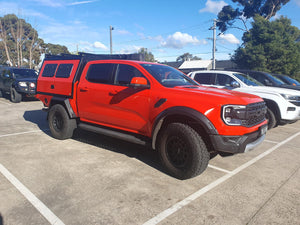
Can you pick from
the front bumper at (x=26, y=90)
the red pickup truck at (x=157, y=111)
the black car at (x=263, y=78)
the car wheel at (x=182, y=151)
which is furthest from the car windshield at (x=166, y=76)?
the front bumper at (x=26, y=90)

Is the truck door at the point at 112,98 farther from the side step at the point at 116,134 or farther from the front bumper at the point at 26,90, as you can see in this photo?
the front bumper at the point at 26,90

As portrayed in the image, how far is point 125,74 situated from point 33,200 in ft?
8.10

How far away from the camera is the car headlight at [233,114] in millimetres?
3103

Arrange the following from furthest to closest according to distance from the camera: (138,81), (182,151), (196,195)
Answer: (138,81) < (182,151) < (196,195)

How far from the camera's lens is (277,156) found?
4.63 meters

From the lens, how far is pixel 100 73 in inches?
179

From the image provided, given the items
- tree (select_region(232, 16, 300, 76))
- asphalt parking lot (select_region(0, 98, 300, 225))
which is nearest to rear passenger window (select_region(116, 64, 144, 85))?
asphalt parking lot (select_region(0, 98, 300, 225))

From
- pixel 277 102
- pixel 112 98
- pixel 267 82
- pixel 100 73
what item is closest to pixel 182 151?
pixel 112 98

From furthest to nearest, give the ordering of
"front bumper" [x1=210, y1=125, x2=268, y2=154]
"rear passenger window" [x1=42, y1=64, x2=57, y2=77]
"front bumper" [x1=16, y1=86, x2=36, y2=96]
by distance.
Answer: "front bumper" [x1=16, y1=86, x2=36, y2=96] → "rear passenger window" [x1=42, y1=64, x2=57, y2=77] → "front bumper" [x1=210, y1=125, x2=268, y2=154]

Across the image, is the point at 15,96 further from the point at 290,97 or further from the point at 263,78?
the point at 290,97

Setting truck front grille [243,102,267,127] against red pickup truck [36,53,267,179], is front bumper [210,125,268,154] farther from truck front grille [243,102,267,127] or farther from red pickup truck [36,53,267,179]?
truck front grille [243,102,267,127]

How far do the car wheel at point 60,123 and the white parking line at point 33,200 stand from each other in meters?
1.62

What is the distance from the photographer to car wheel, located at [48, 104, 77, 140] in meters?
5.07

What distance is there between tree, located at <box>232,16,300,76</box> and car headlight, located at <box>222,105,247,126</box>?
69.8ft
